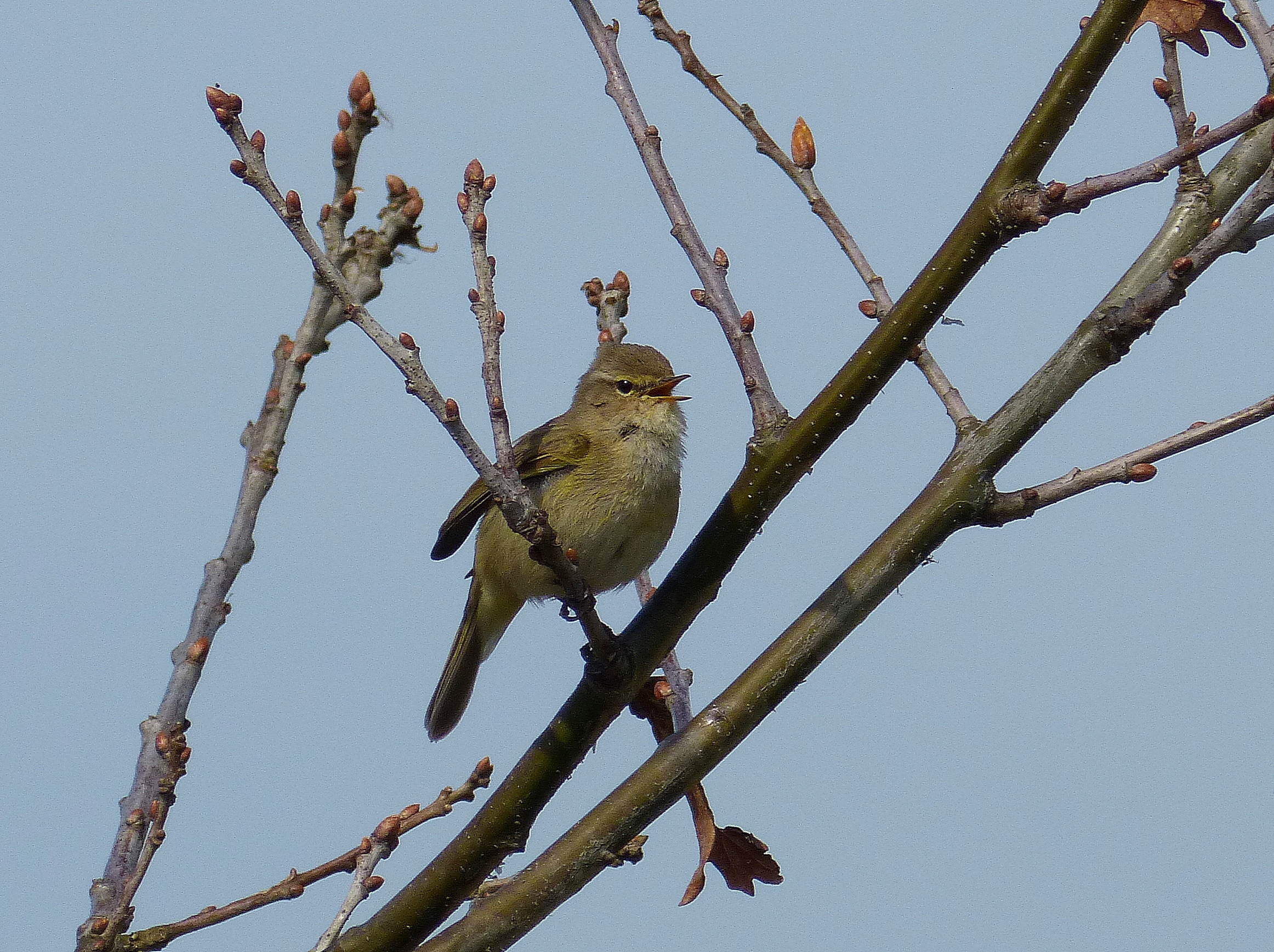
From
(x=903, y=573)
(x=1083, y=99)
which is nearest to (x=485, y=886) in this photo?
(x=903, y=573)

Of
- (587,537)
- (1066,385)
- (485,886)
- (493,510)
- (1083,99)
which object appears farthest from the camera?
(493,510)

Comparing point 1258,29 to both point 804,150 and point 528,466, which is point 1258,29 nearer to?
point 804,150

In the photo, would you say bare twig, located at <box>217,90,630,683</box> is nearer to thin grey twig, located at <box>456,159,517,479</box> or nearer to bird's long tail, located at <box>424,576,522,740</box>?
thin grey twig, located at <box>456,159,517,479</box>

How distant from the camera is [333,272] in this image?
269 centimetres

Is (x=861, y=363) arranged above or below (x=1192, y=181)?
below

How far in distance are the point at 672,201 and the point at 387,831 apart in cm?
181

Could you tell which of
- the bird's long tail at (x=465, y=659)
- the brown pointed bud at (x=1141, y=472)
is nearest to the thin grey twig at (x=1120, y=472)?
the brown pointed bud at (x=1141, y=472)

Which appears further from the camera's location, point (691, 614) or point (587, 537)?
point (587, 537)

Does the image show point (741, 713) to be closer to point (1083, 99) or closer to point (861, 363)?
point (861, 363)

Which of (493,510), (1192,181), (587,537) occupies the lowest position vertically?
(1192,181)

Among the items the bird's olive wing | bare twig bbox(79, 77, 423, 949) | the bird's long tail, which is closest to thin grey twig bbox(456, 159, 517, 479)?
bare twig bbox(79, 77, 423, 949)

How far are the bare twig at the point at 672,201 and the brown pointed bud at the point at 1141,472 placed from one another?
34.5 inches

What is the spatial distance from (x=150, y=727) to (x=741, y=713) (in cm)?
168

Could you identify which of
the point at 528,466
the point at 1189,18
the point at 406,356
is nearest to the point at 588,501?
the point at 528,466
